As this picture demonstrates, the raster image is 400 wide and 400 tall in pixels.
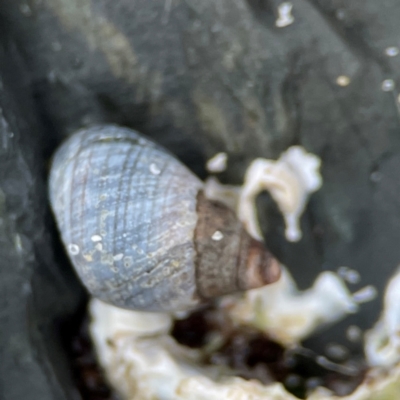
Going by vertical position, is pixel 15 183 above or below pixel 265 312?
above

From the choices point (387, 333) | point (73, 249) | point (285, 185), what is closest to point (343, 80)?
point (285, 185)

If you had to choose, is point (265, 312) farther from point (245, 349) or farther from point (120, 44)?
point (120, 44)

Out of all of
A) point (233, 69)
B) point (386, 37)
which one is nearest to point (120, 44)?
point (233, 69)

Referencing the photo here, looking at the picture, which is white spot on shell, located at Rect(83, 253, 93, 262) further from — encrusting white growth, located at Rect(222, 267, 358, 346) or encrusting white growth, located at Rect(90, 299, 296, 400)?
encrusting white growth, located at Rect(222, 267, 358, 346)

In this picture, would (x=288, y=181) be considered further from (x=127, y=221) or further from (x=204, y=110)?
(x=127, y=221)

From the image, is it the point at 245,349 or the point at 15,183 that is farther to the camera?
the point at 245,349
